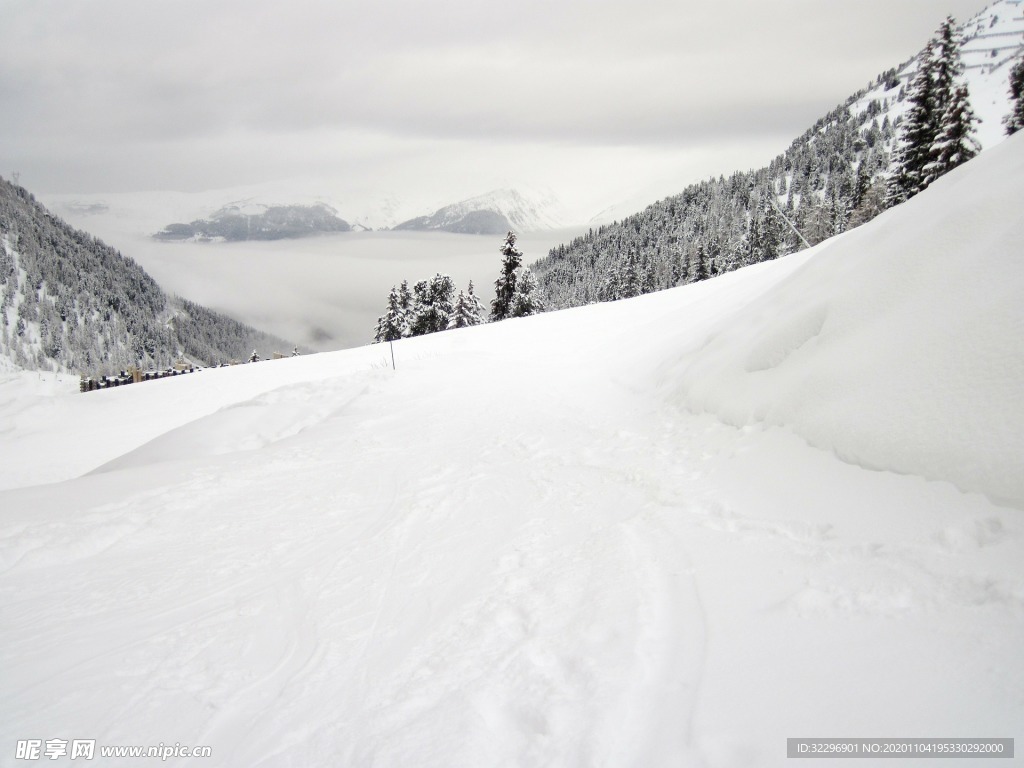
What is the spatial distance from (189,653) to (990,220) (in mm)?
8176

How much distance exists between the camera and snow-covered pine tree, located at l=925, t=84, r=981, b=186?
24.8 m

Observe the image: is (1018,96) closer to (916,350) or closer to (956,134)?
(956,134)

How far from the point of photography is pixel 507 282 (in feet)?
154

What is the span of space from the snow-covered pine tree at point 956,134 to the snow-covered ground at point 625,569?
85.0 ft

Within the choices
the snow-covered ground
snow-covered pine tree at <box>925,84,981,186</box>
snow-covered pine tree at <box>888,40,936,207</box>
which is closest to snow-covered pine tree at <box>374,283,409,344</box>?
snow-covered pine tree at <box>888,40,936,207</box>

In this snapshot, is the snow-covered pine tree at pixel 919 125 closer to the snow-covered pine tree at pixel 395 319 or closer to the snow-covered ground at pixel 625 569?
the snow-covered ground at pixel 625 569

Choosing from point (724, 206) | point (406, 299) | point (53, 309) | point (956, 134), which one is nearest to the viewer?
point (956, 134)

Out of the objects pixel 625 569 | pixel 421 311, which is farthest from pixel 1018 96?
pixel 625 569

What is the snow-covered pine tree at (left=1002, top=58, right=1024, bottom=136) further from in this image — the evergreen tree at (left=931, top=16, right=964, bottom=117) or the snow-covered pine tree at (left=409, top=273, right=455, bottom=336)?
the snow-covered pine tree at (left=409, top=273, right=455, bottom=336)

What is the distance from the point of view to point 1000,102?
176m

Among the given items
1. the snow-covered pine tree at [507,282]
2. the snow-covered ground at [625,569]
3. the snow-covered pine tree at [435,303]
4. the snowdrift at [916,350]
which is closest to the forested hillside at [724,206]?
the snow-covered pine tree at [507,282]

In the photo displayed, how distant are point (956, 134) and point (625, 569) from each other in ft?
111

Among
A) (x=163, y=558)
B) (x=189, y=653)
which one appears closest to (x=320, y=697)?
(x=189, y=653)

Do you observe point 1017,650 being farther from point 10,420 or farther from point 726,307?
point 10,420
